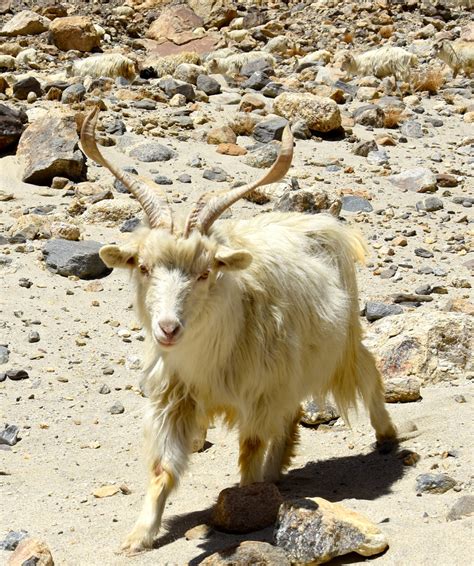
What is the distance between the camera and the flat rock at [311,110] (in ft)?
38.3

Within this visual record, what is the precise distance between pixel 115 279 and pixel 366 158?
427cm

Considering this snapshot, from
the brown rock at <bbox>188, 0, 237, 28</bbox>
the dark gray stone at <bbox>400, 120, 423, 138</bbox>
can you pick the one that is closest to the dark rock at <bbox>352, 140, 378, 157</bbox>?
the dark gray stone at <bbox>400, 120, 423, 138</bbox>

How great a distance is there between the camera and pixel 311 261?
4863 mm

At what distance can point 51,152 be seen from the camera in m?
9.79

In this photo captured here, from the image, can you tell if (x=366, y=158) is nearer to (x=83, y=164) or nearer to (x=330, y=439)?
(x=83, y=164)

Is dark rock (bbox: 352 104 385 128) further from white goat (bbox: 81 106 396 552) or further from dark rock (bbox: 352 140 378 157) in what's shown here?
white goat (bbox: 81 106 396 552)

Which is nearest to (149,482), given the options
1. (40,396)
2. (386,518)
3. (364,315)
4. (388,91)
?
(386,518)

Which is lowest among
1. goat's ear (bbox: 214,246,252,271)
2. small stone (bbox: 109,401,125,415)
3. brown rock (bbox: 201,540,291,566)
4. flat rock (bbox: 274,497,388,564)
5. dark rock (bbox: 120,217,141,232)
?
small stone (bbox: 109,401,125,415)

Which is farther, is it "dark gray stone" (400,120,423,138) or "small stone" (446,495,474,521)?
"dark gray stone" (400,120,423,138)

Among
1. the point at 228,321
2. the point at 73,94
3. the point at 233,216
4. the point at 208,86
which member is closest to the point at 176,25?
the point at 208,86

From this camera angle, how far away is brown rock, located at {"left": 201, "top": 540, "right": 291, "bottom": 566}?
3.62 metres

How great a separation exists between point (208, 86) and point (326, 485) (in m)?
9.49

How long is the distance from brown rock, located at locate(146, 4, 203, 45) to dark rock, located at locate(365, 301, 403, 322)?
16.5 metres

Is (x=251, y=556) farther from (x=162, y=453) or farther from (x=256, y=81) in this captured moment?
(x=256, y=81)
